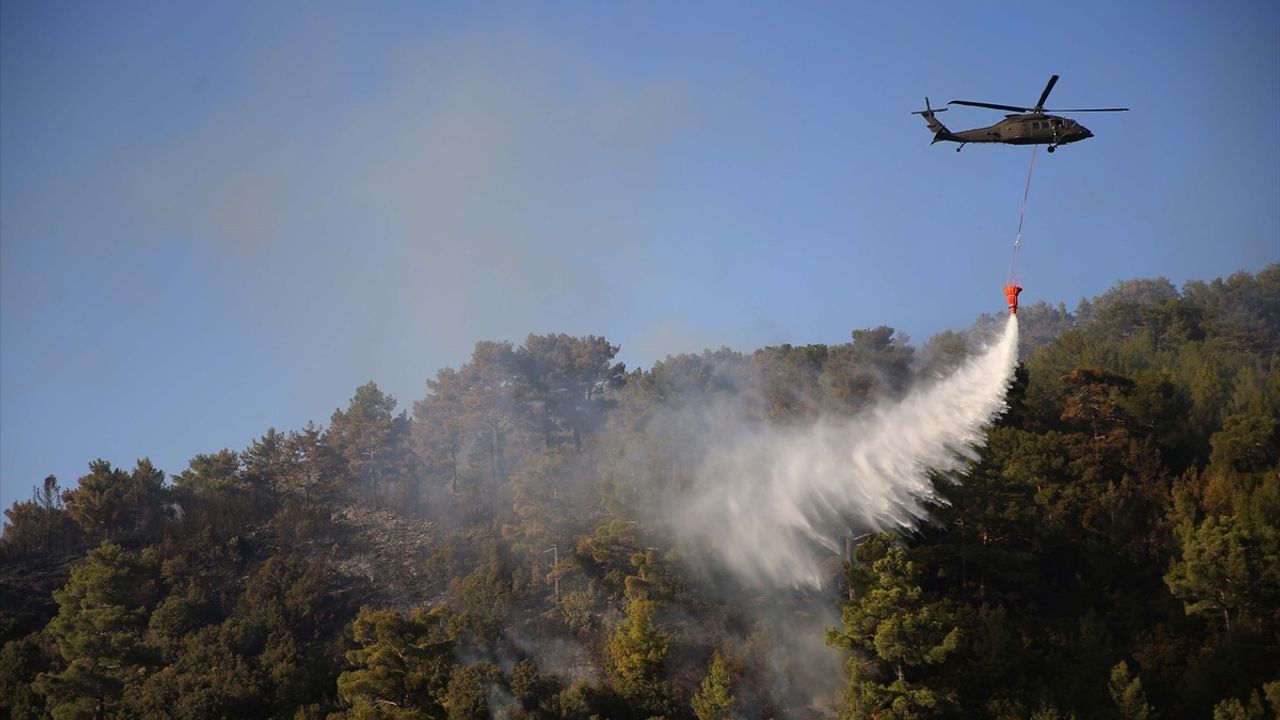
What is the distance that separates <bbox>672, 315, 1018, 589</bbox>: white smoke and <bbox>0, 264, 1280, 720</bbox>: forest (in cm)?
105

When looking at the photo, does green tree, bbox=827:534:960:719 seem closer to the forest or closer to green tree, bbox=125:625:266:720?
the forest

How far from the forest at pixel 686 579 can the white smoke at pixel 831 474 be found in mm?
1053

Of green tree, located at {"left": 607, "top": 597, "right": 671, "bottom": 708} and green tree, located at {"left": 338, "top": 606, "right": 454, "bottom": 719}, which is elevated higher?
green tree, located at {"left": 338, "top": 606, "right": 454, "bottom": 719}

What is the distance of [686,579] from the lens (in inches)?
2482

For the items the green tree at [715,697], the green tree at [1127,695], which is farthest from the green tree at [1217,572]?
the green tree at [715,697]

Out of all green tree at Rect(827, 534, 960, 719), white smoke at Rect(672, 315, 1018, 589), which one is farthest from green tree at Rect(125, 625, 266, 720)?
green tree at Rect(827, 534, 960, 719)

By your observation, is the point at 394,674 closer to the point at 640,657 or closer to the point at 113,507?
the point at 640,657

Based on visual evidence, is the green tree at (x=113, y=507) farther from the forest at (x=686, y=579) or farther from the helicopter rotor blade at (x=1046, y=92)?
the helicopter rotor blade at (x=1046, y=92)

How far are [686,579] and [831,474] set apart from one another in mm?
10491

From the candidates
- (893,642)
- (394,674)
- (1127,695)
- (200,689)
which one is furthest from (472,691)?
(1127,695)

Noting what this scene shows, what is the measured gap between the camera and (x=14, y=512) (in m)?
77.8

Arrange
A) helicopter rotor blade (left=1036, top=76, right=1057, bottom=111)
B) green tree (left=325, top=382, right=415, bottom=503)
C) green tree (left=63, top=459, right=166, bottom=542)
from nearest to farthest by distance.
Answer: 1. helicopter rotor blade (left=1036, top=76, right=1057, bottom=111)
2. green tree (left=63, top=459, right=166, bottom=542)
3. green tree (left=325, top=382, right=415, bottom=503)

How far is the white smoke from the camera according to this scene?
176 ft

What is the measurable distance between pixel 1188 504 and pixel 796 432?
2103cm
